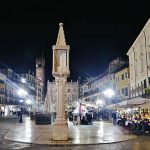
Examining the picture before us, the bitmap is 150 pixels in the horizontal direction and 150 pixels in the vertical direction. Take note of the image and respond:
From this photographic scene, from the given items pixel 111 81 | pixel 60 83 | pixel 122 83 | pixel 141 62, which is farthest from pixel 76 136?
pixel 111 81

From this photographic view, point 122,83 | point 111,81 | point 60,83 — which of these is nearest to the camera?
point 60,83

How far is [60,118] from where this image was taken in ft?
65.6

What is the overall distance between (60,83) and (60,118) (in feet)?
6.82

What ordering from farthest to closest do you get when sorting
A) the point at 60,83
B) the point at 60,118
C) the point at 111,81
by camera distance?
the point at 111,81, the point at 60,83, the point at 60,118

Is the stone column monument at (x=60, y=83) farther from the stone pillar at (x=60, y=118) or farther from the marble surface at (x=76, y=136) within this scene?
the marble surface at (x=76, y=136)

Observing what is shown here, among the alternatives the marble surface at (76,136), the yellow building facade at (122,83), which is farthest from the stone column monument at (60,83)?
the yellow building facade at (122,83)

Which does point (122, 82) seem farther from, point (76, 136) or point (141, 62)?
point (76, 136)

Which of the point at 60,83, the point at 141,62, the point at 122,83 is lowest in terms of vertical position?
the point at 60,83

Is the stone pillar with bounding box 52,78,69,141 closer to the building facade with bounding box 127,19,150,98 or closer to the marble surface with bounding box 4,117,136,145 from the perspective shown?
the marble surface with bounding box 4,117,136,145

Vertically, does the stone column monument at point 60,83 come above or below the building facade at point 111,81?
below

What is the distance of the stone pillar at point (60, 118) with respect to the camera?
64.3 feet

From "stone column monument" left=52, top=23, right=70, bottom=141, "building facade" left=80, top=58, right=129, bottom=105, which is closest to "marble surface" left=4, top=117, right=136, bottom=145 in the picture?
"stone column monument" left=52, top=23, right=70, bottom=141

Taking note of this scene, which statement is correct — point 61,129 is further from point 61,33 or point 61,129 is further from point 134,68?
point 134,68

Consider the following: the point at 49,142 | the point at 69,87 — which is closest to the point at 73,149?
the point at 49,142
